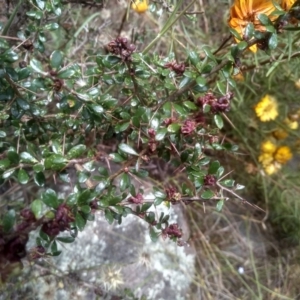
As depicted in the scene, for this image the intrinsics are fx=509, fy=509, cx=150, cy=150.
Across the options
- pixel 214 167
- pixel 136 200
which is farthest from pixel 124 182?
pixel 214 167

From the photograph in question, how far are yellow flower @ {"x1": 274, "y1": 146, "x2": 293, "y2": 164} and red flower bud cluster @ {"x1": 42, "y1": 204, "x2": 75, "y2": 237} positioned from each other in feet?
3.17

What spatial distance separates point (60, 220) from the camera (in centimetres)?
66

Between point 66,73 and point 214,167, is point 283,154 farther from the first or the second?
point 66,73

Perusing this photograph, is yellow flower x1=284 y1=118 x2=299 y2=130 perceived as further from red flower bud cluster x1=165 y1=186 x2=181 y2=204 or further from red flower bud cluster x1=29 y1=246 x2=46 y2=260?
red flower bud cluster x1=29 y1=246 x2=46 y2=260

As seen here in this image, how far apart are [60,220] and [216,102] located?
288mm

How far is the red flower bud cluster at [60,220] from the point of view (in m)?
0.66

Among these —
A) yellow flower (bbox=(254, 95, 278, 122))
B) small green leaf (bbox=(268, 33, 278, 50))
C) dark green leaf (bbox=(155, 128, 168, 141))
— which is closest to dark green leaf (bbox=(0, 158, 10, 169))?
dark green leaf (bbox=(155, 128, 168, 141))

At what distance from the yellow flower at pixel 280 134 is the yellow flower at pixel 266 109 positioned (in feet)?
0.21

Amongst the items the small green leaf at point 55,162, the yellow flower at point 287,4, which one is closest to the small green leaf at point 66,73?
the small green leaf at point 55,162

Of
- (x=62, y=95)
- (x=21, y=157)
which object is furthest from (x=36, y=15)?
(x=21, y=157)

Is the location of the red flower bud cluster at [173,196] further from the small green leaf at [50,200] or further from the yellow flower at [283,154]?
the yellow flower at [283,154]

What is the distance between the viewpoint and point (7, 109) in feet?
2.71

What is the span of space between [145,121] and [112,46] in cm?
15

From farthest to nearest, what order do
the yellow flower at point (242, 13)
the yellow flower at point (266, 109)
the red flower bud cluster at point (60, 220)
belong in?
the yellow flower at point (266, 109), the yellow flower at point (242, 13), the red flower bud cluster at point (60, 220)
